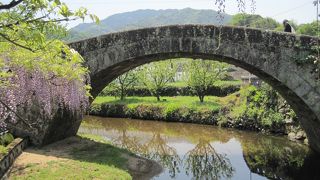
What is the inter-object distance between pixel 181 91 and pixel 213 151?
1553 cm

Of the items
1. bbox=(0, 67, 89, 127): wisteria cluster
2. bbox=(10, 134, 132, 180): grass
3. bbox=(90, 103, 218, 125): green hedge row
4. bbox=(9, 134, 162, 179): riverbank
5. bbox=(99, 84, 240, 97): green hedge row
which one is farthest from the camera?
bbox=(99, 84, 240, 97): green hedge row

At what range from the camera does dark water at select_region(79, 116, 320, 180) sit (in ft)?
41.1

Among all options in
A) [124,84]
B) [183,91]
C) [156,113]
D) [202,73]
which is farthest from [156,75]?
[156,113]

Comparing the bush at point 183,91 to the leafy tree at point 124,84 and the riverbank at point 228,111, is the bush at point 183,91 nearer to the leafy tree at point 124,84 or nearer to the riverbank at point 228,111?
the leafy tree at point 124,84

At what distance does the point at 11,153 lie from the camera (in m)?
10.4

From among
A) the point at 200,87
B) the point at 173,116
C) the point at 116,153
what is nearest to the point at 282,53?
the point at 116,153

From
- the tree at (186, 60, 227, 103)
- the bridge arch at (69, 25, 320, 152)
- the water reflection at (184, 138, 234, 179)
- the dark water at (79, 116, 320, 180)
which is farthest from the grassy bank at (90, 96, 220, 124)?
the bridge arch at (69, 25, 320, 152)

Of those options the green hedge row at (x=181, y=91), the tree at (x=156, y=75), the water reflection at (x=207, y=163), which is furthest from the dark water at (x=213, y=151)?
the green hedge row at (x=181, y=91)

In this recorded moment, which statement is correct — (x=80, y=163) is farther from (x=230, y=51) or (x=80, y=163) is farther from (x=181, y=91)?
(x=181, y=91)

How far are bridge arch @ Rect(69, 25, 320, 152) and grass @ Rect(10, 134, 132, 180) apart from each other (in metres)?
2.34

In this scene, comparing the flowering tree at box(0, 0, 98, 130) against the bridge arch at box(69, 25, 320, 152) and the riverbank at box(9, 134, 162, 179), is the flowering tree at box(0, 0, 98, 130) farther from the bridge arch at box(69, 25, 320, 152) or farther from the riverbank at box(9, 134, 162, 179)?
the bridge arch at box(69, 25, 320, 152)

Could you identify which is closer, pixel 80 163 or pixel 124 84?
pixel 80 163

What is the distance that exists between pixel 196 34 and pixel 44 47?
7793 mm

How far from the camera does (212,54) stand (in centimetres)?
1166
